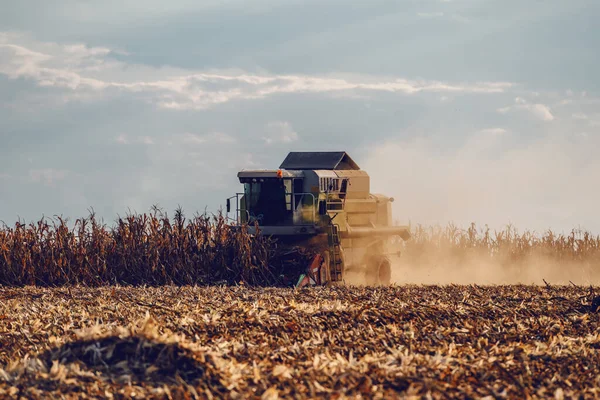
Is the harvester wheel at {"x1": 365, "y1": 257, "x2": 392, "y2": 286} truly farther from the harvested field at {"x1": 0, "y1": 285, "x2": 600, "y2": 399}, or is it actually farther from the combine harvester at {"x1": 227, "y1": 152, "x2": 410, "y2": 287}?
the harvested field at {"x1": 0, "y1": 285, "x2": 600, "y2": 399}

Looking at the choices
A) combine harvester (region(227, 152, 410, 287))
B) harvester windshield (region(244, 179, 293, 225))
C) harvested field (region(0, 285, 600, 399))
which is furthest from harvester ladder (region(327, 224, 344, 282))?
harvested field (region(0, 285, 600, 399))

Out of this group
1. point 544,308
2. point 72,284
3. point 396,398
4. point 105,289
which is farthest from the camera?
point 72,284

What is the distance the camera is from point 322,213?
21.4 metres

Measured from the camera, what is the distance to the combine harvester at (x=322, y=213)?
2116 centimetres

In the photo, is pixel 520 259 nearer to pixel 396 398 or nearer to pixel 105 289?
pixel 105 289

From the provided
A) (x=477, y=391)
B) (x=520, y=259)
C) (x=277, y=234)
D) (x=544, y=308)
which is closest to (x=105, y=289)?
(x=277, y=234)

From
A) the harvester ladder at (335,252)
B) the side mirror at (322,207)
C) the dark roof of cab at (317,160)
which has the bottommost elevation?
the harvester ladder at (335,252)

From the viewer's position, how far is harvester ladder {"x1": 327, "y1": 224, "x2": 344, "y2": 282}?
21.0 metres

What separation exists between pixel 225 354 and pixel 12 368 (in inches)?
90.8

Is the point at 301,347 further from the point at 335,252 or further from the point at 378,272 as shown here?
the point at 378,272

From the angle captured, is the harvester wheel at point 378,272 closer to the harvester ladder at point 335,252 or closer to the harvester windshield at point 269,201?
the harvester ladder at point 335,252

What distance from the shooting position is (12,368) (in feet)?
29.4

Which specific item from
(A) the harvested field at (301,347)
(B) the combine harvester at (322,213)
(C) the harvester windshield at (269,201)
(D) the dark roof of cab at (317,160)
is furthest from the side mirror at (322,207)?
(A) the harvested field at (301,347)

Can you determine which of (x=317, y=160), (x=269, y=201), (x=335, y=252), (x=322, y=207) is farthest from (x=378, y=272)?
(x=269, y=201)
